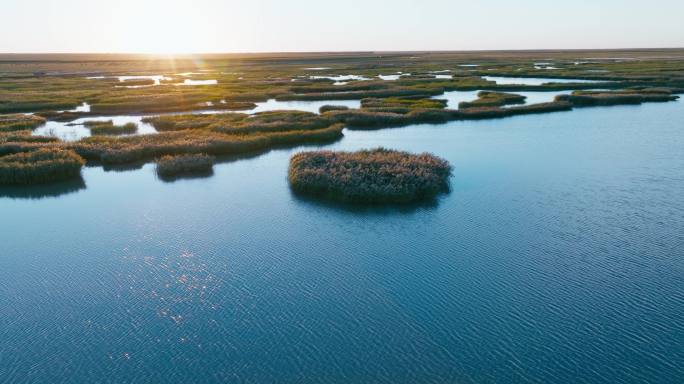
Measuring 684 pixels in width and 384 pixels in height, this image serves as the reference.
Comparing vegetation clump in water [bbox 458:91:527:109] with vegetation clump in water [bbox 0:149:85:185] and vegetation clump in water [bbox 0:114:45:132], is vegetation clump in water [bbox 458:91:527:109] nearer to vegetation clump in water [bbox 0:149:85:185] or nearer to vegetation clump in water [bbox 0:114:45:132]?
vegetation clump in water [bbox 0:149:85:185]

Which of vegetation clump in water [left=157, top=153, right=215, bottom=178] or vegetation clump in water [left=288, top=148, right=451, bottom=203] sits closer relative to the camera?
vegetation clump in water [left=288, top=148, right=451, bottom=203]

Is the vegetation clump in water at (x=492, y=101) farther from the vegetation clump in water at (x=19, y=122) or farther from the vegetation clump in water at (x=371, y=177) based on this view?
the vegetation clump in water at (x=19, y=122)

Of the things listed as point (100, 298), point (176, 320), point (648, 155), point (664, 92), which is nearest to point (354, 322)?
point (176, 320)

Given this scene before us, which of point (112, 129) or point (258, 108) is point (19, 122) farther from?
point (258, 108)

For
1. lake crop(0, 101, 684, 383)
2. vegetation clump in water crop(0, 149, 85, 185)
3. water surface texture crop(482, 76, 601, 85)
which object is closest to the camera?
lake crop(0, 101, 684, 383)

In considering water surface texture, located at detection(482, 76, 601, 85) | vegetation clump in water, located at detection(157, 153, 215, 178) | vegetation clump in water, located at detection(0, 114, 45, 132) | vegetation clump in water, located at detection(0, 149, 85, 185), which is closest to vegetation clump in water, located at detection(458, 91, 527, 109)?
water surface texture, located at detection(482, 76, 601, 85)

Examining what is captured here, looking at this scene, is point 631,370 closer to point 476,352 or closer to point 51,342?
point 476,352
